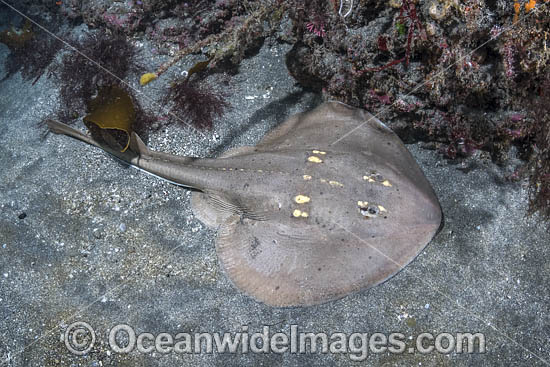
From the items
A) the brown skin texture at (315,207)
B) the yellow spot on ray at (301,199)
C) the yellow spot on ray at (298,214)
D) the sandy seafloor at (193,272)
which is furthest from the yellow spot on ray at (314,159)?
the sandy seafloor at (193,272)

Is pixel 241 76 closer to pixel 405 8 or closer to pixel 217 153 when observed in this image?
pixel 217 153

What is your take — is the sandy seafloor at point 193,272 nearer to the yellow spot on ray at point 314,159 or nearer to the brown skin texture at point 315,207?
the brown skin texture at point 315,207

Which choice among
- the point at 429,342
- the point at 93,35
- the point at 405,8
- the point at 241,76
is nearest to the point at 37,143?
the point at 93,35

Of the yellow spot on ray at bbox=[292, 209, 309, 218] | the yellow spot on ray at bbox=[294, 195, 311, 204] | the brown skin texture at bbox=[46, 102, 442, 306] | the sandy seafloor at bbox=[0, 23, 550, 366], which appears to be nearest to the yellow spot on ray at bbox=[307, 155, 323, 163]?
the brown skin texture at bbox=[46, 102, 442, 306]

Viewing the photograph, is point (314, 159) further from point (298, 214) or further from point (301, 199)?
point (298, 214)

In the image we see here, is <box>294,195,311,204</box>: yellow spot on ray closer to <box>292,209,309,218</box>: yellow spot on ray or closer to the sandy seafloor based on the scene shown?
<box>292,209,309,218</box>: yellow spot on ray

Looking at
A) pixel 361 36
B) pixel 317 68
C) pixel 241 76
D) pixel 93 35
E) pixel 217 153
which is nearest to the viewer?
pixel 361 36
